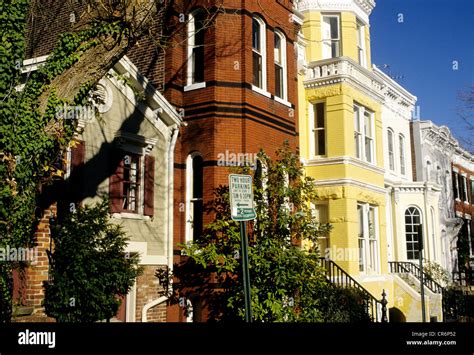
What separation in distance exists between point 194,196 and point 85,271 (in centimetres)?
439

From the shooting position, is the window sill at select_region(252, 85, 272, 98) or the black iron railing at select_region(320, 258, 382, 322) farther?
the black iron railing at select_region(320, 258, 382, 322)

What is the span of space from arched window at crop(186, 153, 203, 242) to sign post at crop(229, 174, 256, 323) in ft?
21.6

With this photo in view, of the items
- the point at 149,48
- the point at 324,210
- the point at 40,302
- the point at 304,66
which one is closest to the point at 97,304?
the point at 40,302

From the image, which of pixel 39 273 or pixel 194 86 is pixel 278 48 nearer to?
pixel 194 86

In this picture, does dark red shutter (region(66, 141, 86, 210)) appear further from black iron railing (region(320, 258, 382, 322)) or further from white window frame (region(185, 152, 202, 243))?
black iron railing (region(320, 258, 382, 322))

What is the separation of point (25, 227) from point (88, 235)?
5.37 feet

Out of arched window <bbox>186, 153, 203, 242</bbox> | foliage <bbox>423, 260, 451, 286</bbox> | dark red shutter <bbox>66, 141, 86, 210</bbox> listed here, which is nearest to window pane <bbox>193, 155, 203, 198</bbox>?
arched window <bbox>186, 153, 203, 242</bbox>

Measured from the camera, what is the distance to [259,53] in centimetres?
1463

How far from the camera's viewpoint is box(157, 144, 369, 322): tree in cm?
1100

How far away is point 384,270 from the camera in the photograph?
1886cm

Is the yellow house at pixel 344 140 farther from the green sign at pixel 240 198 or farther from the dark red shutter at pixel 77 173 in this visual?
the green sign at pixel 240 198

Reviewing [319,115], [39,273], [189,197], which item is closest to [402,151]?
[319,115]

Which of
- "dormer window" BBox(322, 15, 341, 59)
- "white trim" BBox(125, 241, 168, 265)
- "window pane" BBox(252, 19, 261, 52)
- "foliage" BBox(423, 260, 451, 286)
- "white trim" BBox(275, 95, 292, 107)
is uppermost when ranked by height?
"dormer window" BBox(322, 15, 341, 59)

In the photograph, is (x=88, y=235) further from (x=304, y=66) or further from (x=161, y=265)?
(x=304, y=66)
